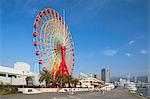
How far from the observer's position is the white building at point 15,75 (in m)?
67.4

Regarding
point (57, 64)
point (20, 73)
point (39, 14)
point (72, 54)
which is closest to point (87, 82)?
point (20, 73)

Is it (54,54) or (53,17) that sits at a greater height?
(53,17)

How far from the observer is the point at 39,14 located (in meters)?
51.8

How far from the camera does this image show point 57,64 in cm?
5825

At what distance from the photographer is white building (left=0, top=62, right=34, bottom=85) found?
221ft

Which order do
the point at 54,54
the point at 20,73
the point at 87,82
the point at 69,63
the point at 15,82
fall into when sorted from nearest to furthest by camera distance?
the point at 54,54 < the point at 69,63 < the point at 15,82 < the point at 20,73 < the point at 87,82

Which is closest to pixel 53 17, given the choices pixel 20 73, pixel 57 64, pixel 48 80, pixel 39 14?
pixel 39 14

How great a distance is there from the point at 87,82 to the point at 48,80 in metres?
72.2

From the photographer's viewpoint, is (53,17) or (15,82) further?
(15,82)

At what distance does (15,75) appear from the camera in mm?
79000

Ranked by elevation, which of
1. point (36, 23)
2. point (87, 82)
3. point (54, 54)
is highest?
point (36, 23)

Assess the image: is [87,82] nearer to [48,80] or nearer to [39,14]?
[48,80]

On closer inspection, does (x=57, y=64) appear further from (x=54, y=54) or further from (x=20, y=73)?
(x=20, y=73)

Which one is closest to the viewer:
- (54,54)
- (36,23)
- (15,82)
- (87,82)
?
(36,23)
